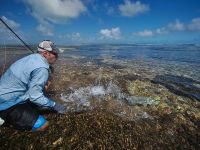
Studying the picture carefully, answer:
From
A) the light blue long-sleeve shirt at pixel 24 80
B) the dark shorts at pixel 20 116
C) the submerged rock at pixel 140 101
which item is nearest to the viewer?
the light blue long-sleeve shirt at pixel 24 80

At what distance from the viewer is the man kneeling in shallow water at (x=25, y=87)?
461 cm

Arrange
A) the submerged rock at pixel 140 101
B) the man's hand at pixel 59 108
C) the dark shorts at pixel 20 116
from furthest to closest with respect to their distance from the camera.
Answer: the submerged rock at pixel 140 101
the man's hand at pixel 59 108
the dark shorts at pixel 20 116

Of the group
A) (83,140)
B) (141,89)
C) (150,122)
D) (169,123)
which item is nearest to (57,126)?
(83,140)

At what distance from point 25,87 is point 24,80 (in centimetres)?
27

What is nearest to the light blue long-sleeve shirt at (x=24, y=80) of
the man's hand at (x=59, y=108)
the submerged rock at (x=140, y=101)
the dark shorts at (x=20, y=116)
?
the dark shorts at (x=20, y=116)

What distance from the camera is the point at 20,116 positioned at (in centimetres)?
481

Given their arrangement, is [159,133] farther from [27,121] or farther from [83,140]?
[27,121]

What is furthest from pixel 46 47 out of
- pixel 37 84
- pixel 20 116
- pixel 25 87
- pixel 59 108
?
pixel 59 108

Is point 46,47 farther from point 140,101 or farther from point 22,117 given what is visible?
point 140,101

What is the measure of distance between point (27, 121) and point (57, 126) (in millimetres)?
1042

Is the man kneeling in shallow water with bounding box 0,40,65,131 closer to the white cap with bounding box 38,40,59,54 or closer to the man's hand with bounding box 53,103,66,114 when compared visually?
the white cap with bounding box 38,40,59,54

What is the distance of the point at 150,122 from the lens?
6492mm

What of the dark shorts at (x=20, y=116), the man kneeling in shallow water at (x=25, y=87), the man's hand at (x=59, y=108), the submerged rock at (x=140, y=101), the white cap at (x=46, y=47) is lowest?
the submerged rock at (x=140, y=101)

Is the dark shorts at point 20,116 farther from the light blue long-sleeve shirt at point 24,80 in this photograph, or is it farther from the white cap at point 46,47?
the white cap at point 46,47
